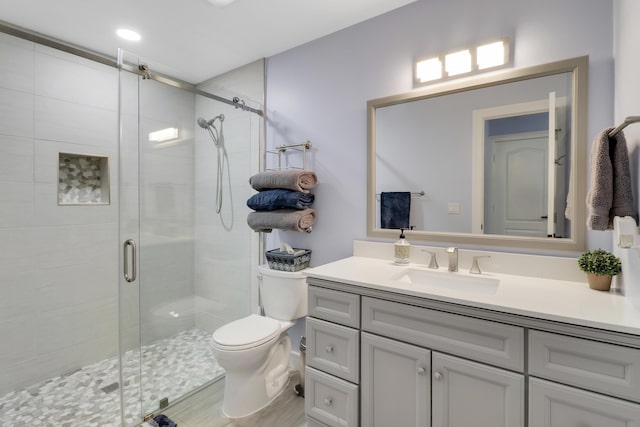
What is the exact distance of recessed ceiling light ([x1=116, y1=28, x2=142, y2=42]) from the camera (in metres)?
2.10

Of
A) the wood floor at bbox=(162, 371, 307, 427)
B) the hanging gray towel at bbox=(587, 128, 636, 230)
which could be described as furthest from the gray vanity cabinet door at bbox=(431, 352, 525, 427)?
the wood floor at bbox=(162, 371, 307, 427)

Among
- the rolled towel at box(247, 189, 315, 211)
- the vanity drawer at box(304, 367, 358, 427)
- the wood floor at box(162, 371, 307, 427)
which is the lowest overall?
the wood floor at box(162, 371, 307, 427)

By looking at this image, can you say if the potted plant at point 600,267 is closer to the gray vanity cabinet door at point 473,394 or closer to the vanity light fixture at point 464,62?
the gray vanity cabinet door at point 473,394

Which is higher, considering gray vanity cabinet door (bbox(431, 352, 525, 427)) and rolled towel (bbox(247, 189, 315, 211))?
rolled towel (bbox(247, 189, 315, 211))

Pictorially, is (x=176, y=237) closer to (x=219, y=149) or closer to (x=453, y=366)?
(x=219, y=149)

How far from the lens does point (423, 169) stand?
1.80 m

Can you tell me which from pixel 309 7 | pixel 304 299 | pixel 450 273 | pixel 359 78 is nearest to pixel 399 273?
pixel 450 273

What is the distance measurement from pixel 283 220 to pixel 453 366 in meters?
1.32

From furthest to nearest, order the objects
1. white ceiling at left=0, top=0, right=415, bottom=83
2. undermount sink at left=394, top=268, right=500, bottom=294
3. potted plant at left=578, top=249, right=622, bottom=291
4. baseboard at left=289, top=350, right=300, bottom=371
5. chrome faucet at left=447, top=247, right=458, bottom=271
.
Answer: baseboard at left=289, top=350, right=300, bottom=371
white ceiling at left=0, top=0, right=415, bottom=83
chrome faucet at left=447, top=247, right=458, bottom=271
undermount sink at left=394, top=268, right=500, bottom=294
potted plant at left=578, top=249, right=622, bottom=291

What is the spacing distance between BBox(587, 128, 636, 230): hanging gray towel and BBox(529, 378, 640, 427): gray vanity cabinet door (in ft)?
1.85

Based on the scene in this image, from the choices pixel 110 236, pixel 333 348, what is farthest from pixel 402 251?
pixel 110 236

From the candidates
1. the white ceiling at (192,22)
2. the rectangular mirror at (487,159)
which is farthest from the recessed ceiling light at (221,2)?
the rectangular mirror at (487,159)

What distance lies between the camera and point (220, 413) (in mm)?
1824

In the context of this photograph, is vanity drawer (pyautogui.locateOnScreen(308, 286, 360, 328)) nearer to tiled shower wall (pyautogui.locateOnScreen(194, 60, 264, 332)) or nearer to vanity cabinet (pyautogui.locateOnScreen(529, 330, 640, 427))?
vanity cabinet (pyautogui.locateOnScreen(529, 330, 640, 427))
